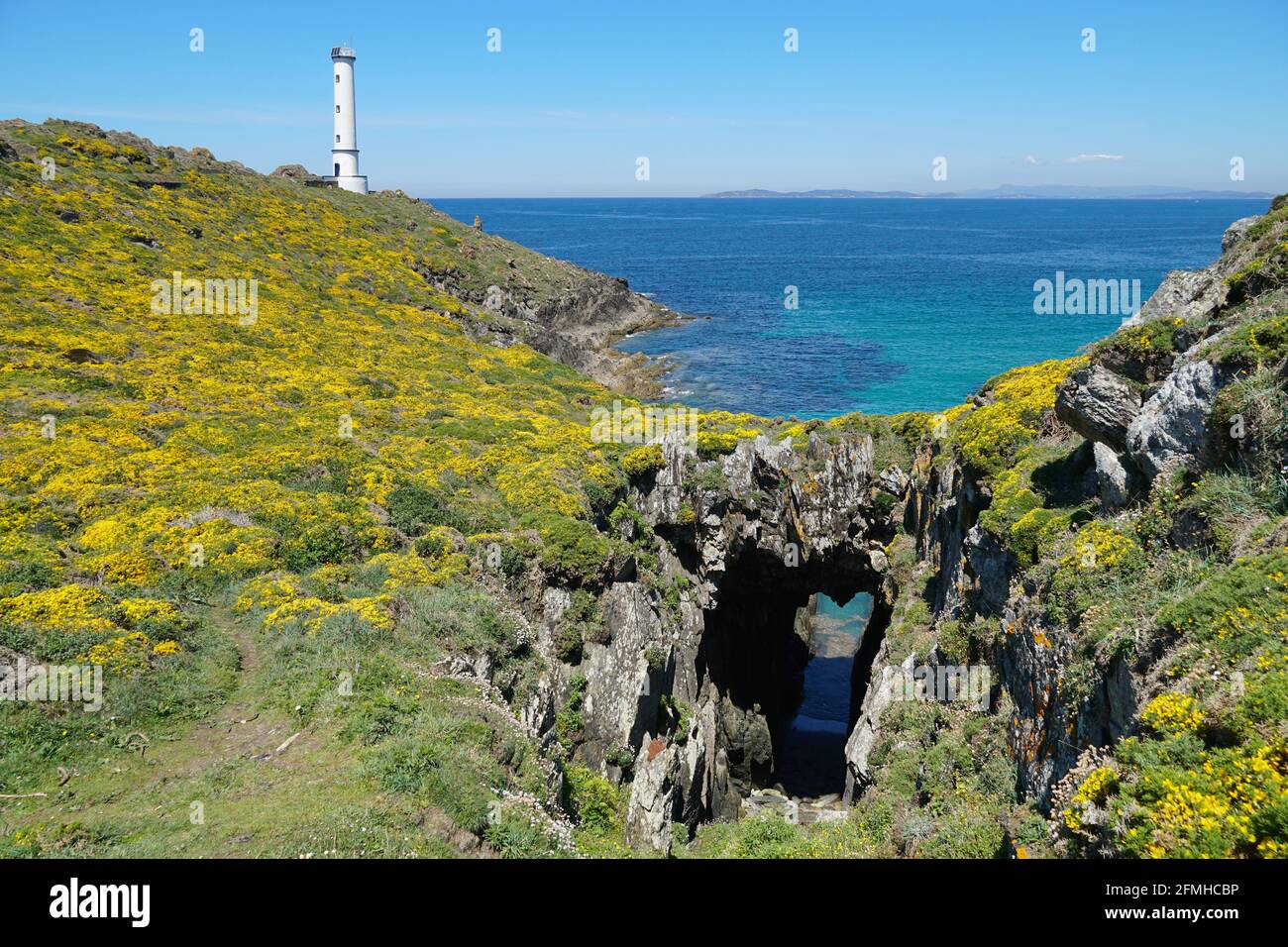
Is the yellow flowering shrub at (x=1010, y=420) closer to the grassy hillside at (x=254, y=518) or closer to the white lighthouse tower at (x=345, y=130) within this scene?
the grassy hillside at (x=254, y=518)

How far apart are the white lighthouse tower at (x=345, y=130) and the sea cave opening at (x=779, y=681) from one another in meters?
68.5

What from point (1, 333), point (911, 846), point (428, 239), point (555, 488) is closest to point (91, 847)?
point (911, 846)

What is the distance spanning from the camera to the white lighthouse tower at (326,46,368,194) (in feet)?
250

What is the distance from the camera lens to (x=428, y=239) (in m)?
Result: 72.2

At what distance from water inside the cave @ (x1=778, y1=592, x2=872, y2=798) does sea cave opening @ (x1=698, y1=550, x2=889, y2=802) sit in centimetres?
7

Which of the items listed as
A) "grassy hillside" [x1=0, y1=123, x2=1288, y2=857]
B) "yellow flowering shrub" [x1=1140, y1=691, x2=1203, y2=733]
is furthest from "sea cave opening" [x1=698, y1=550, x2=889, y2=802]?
"yellow flowering shrub" [x1=1140, y1=691, x2=1203, y2=733]

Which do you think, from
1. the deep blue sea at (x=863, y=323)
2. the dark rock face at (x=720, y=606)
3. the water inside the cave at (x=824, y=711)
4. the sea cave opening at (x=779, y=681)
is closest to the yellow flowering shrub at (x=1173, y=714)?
the dark rock face at (x=720, y=606)

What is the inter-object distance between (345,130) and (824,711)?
3050 inches

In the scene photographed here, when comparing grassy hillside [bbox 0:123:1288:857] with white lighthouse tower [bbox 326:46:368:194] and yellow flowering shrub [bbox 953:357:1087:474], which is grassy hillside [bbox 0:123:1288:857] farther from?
white lighthouse tower [bbox 326:46:368:194]

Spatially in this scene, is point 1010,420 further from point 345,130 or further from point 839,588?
point 345,130

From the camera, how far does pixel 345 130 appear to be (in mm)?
79688

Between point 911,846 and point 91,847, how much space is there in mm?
17060
